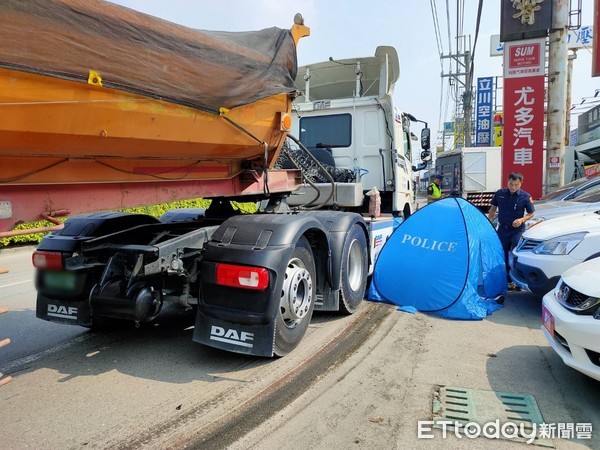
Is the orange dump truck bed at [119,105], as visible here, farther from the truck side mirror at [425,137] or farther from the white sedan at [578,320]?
the truck side mirror at [425,137]

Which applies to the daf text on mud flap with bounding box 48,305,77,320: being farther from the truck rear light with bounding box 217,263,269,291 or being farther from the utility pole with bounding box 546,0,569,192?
the utility pole with bounding box 546,0,569,192

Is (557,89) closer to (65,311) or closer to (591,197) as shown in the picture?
(591,197)

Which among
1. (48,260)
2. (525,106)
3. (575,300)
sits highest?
(525,106)

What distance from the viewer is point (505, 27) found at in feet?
33.7

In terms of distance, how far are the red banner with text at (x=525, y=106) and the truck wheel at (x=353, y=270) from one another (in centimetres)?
697

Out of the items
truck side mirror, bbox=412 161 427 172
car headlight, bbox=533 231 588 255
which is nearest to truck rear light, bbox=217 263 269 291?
car headlight, bbox=533 231 588 255

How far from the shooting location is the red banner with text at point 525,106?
10180 mm

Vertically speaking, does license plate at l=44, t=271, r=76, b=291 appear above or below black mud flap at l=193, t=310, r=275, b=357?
above

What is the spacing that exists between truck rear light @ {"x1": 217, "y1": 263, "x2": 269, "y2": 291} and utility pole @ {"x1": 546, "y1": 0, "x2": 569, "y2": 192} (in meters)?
9.33

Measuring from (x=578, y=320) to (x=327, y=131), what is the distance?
205 inches

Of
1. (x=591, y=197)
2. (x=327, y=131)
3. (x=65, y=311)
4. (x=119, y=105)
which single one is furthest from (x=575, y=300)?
(x=591, y=197)

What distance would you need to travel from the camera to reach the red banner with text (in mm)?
10180

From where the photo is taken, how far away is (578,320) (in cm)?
303

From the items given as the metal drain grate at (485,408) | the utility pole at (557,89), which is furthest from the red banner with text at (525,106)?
the metal drain grate at (485,408)
